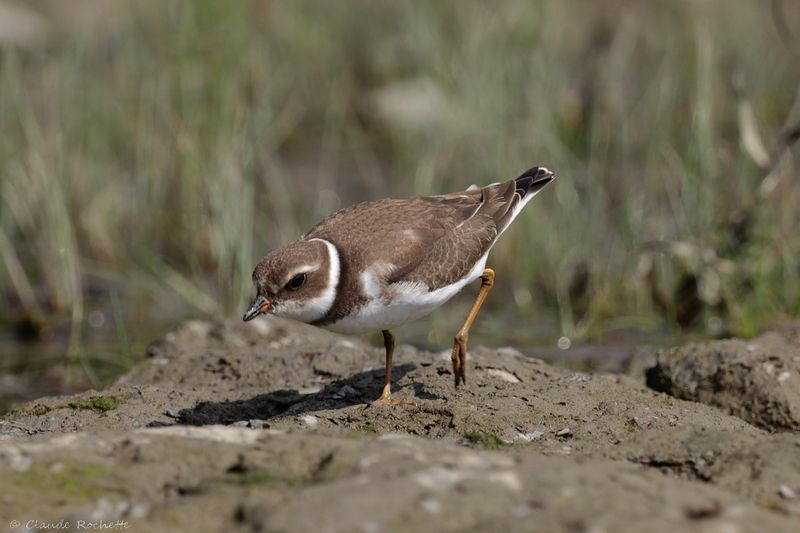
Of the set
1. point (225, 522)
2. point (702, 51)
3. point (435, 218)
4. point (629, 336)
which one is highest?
point (702, 51)

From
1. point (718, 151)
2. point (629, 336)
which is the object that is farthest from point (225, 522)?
point (718, 151)

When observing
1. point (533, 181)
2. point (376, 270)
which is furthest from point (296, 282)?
point (533, 181)

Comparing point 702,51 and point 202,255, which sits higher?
point 702,51

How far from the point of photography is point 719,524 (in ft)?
11.3

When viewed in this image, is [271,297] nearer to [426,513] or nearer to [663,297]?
[426,513]

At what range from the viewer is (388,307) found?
562cm

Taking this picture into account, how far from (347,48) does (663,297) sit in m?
6.70

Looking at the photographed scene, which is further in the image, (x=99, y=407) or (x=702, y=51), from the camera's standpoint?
(x=702, y=51)

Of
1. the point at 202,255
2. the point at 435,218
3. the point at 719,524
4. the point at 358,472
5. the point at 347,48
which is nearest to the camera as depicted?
the point at 719,524

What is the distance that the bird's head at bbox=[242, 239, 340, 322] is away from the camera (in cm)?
556

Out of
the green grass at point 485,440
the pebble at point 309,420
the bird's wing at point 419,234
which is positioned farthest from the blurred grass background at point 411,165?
the green grass at point 485,440

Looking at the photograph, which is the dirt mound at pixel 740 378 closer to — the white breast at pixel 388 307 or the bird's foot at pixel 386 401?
the white breast at pixel 388 307

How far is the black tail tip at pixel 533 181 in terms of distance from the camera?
6.92 meters

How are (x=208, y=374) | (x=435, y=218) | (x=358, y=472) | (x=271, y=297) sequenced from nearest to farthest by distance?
(x=358, y=472), (x=271, y=297), (x=435, y=218), (x=208, y=374)
